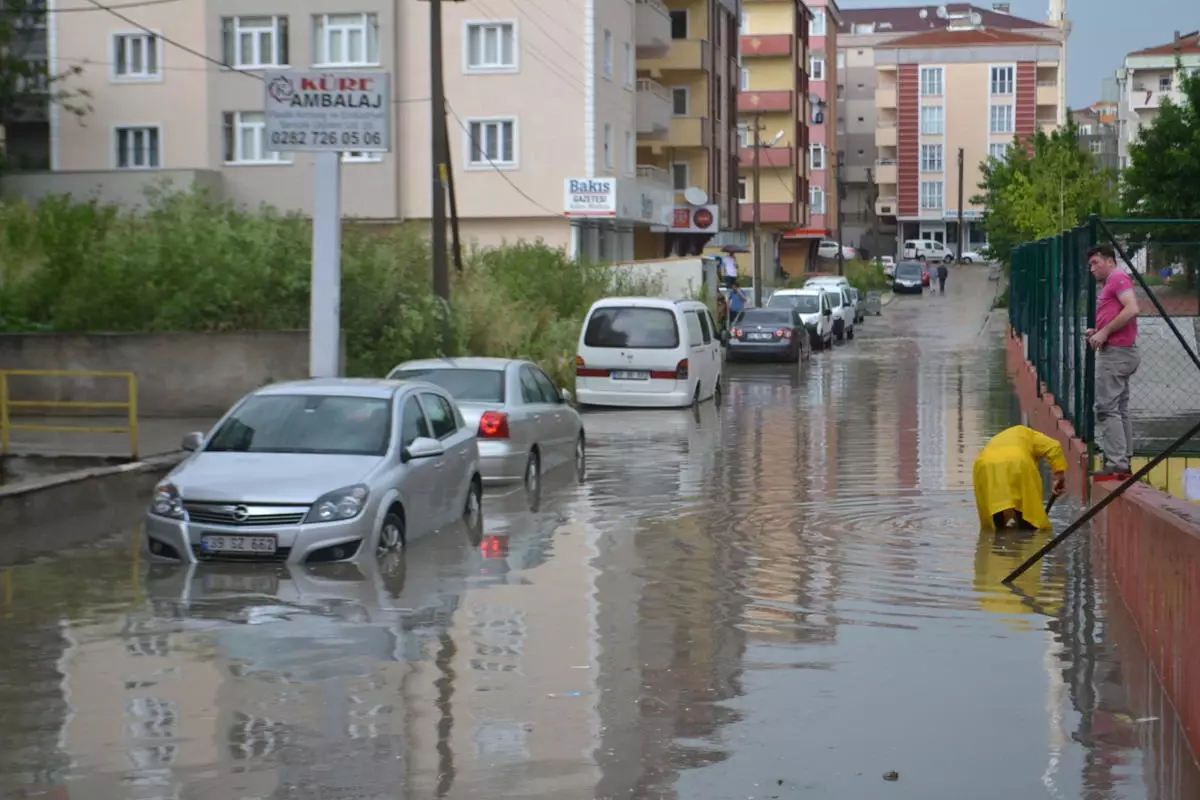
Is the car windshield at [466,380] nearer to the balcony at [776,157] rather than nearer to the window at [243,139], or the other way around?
the window at [243,139]

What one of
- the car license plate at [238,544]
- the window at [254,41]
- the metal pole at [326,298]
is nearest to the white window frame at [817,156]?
the window at [254,41]

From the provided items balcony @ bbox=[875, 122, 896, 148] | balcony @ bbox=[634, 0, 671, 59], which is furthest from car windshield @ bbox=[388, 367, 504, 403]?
balcony @ bbox=[875, 122, 896, 148]

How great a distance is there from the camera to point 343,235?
27125 mm

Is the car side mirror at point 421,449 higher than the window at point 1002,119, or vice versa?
the window at point 1002,119

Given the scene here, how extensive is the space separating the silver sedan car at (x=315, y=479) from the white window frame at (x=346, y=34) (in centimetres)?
3578

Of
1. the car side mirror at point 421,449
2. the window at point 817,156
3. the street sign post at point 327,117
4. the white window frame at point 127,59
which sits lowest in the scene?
the car side mirror at point 421,449

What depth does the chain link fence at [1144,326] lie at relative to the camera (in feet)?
48.3

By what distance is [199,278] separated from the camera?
24.6m

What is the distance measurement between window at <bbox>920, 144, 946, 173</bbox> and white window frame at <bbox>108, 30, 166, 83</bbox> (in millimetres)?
86527

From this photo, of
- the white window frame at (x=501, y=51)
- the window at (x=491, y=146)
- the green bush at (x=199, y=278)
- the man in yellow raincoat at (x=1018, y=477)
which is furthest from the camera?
the window at (x=491, y=146)

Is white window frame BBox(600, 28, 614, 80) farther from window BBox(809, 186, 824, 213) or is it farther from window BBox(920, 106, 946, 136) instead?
window BBox(920, 106, 946, 136)

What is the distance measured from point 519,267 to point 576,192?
11768 millimetres

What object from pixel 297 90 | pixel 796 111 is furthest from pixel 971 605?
pixel 796 111

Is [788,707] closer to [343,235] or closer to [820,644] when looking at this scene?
[820,644]
